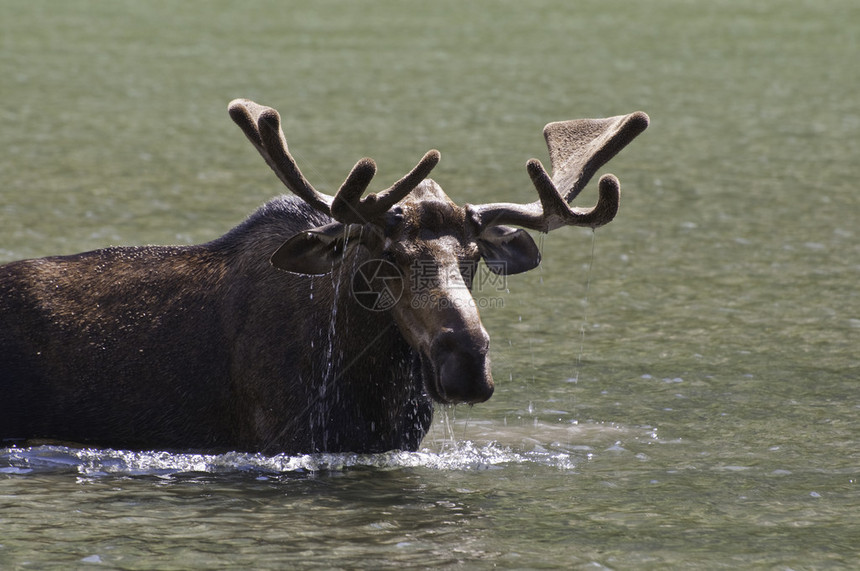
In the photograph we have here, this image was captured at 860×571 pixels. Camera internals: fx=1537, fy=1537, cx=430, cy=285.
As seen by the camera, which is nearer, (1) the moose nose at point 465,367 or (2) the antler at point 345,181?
(1) the moose nose at point 465,367

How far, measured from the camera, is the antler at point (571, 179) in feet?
29.2

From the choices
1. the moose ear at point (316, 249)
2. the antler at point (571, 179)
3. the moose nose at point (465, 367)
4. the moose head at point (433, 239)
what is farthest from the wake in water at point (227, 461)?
the antler at point (571, 179)

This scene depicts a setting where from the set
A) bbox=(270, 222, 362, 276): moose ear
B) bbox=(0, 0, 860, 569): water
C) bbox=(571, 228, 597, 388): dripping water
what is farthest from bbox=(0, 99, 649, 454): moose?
bbox=(571, 228, 597, 388): dripping water

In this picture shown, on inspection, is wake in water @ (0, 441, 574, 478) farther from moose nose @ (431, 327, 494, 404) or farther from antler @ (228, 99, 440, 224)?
antler @ (228, 99, 440, 224)

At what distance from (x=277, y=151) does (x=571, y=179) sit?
1.91m

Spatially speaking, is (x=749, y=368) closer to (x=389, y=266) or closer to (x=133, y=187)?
(x=389, y=266)

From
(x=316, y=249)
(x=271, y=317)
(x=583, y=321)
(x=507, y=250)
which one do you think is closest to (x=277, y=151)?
(x=316, y=249)

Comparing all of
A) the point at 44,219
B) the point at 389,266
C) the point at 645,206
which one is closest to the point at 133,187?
the point at 44,219

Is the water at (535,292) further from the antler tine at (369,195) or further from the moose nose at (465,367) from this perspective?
the antler tine at (369,195)

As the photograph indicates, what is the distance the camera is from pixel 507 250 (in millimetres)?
9352

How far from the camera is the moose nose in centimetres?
805

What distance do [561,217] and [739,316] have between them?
14.9ft

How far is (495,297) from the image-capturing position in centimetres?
1391

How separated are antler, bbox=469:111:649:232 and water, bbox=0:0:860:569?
150 cm
